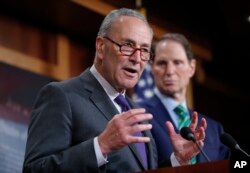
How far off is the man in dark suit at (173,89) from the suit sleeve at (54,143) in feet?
3.45

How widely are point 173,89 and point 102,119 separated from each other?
4.20 feet

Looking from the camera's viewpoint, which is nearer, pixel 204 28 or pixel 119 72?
pixel 119 72

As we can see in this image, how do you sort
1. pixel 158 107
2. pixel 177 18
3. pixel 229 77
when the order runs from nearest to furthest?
pixel 158 107
pixel 177 18
pixel 229 77

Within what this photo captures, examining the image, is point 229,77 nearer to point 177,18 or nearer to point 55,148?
point 177,18

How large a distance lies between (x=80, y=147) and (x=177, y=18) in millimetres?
3975

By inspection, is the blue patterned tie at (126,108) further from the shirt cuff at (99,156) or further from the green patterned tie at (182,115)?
the green patterned tie at (182,115)

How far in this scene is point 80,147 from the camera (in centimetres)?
216

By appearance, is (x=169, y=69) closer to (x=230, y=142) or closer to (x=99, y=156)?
(x=230, y=142)

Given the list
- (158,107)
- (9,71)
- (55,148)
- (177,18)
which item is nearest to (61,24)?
(9,71)

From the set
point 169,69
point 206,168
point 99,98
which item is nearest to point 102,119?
point 99,98

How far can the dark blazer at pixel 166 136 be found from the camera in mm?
3123

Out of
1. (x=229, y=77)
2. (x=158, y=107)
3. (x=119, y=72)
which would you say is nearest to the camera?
(x=119, y=72)

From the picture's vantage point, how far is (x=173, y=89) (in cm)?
361

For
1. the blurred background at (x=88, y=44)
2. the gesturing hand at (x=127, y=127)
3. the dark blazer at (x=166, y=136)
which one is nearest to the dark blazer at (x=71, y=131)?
the gesturing hand at (x=127, y=127)
